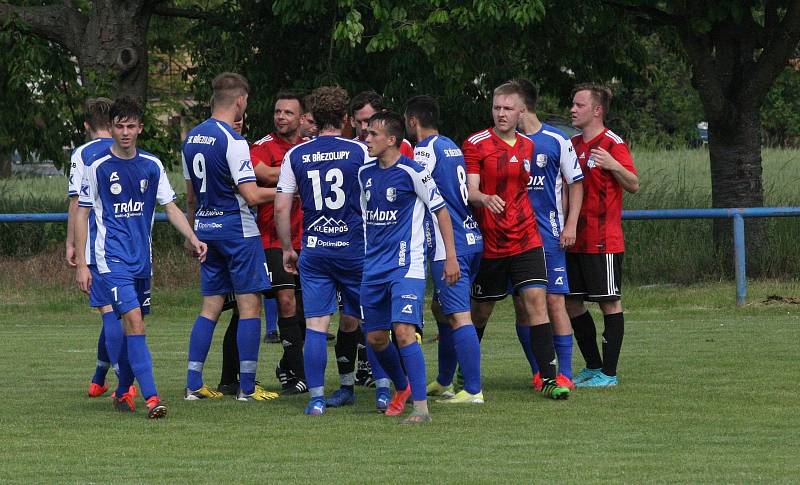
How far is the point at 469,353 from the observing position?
30.6 feet

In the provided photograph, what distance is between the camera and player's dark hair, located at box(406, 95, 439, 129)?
9.55 m

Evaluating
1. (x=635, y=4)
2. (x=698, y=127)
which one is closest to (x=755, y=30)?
(x=635, y=4)

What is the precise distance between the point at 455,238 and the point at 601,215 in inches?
53.6

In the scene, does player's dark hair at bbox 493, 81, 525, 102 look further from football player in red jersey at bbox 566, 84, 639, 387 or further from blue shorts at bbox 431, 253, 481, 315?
blue shorts at bbox 431, 253, 481, 315

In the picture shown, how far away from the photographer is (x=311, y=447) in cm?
786

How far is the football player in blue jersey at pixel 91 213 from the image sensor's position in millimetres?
9469

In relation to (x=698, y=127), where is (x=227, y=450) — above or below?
below

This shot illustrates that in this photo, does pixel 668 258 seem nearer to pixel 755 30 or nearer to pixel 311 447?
pixel 755 30

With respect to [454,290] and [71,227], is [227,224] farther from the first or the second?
[454,290]

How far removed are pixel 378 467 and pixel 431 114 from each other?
10.2ft

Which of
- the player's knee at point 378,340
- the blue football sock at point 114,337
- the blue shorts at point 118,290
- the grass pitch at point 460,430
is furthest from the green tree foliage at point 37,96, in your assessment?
the player's knee at point 378,340

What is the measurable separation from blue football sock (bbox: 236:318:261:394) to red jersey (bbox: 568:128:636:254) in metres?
2.36

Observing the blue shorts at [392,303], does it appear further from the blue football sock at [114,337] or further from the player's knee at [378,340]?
the blue football sock at [114,337]

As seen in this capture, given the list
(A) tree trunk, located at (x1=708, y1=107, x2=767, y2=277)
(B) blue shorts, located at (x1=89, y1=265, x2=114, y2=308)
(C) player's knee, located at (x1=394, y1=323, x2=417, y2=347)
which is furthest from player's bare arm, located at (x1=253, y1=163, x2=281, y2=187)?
(A) tree trunk, located at (x1=708, y1=107, x2=767, y2=277)
